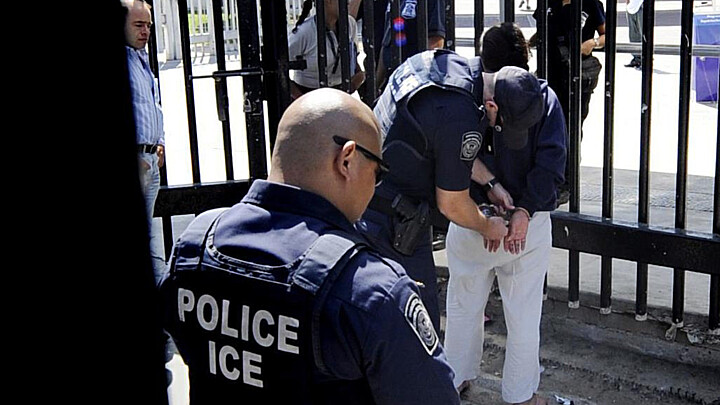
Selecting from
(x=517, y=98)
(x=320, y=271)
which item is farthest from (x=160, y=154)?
(x=320, y=271)

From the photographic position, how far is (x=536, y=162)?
3.92 meters

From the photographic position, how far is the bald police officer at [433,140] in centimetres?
353

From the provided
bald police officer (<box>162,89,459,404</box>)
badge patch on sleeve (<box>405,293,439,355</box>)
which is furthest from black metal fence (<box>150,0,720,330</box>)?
badge patch on sleeve (<box>405,293,439,355</box>)

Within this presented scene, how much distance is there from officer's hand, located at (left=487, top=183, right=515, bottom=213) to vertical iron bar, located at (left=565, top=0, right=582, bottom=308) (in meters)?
0.87

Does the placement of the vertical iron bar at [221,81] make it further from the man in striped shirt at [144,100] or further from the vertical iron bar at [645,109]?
the vertical iron bar at [645,109]

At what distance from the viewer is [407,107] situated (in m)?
3.59

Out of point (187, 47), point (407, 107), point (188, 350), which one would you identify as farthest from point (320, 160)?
point (187, 47)

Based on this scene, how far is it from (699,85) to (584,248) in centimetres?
708

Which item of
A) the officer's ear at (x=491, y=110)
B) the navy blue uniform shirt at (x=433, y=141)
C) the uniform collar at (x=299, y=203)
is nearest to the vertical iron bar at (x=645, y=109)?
the officer's ear at (x=491, y=110)

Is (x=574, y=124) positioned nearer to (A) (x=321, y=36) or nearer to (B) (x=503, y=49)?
(B) (x=503, y=49)

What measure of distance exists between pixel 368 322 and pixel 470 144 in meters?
1.78

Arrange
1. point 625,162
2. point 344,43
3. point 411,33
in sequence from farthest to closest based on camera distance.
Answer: point 625,162 < point 411,33 < point 344,43

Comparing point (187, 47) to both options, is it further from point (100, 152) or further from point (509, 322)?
point (100, 152)

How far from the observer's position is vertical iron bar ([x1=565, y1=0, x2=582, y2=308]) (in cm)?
453
